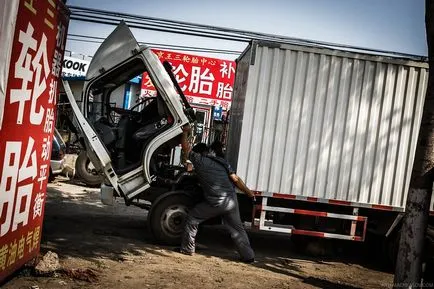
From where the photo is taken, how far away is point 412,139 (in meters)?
6.49

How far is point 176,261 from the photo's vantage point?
572cm

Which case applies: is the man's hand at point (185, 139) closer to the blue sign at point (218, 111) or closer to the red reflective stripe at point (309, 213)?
the red reflective stripe at point (309, 213)

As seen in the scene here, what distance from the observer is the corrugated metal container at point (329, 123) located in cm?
637

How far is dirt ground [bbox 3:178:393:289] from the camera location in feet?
15.7

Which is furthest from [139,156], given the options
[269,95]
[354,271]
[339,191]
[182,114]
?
[354,271]

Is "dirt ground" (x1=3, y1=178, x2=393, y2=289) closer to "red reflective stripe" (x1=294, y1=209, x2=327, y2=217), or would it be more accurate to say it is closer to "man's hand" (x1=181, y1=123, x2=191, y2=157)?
"red reflective stripe" (x1=294, y1=209, x2=327, y2=217)

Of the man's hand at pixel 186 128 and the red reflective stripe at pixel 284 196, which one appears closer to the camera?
the red reflective stripe at pixel 284 196

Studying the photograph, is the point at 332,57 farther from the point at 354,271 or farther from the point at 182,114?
the point at 354,271

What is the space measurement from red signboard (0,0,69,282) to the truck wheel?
2.14 metres

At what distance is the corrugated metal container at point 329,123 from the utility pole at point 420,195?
214cm

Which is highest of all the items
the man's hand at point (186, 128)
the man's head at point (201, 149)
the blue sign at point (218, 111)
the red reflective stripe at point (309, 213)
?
the blue sign at point (218, 111)

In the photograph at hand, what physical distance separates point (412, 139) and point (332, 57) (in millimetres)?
1728

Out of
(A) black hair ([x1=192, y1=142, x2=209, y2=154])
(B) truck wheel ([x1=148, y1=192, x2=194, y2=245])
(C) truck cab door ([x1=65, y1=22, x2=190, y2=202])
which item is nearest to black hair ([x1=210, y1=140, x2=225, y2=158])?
(A) black hair ([x1=192, y1=142, x2=209, y2=154])

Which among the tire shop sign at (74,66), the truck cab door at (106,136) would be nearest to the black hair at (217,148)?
the truck cab door at (106,136)
